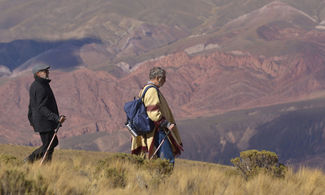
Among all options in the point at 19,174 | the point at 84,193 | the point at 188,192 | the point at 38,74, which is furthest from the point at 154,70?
the point at 19,174

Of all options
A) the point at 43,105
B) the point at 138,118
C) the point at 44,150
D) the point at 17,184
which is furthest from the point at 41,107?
the point at 17,184

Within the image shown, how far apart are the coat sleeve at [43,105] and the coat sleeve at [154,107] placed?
1.85 meters

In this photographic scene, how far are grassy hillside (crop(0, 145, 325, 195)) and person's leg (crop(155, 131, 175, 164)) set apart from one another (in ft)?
1.89

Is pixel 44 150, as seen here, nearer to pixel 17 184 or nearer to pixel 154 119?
pixel 154 119

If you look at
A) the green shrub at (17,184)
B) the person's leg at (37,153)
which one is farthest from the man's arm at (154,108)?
the green shrub at (17,184)

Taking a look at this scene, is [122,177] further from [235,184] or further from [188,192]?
[235,184]

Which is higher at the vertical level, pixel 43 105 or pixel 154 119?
pixel 43 105

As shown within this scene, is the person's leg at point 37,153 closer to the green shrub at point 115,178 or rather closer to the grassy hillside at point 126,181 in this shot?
the grassy hillside at point 126,181

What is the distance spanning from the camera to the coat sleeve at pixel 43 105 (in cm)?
1133

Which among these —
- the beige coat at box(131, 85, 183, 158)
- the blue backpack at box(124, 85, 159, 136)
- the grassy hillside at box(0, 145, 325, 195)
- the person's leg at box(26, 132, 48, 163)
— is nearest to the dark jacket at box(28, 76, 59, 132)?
the person's leg at box(26, 132, 48, 163)

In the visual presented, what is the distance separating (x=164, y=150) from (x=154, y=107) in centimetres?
97

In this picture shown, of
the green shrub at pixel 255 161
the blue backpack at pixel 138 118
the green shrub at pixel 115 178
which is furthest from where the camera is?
the green shrub at pixel 255 161

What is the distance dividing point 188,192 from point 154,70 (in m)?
3.30

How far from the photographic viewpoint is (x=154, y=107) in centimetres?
1128
